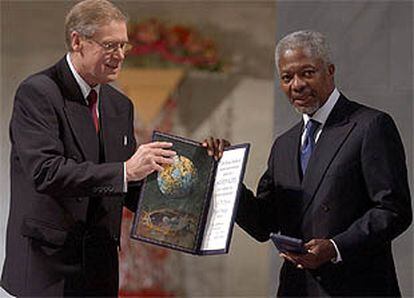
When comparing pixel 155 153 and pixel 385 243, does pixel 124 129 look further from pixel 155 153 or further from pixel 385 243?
pixel 385 243

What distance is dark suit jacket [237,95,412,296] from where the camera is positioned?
137 inches

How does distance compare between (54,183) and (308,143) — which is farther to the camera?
(308,143)

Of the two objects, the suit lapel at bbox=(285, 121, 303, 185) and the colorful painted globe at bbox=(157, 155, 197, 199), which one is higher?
the suit lapel at bbox=(285, 121, 303, 185)

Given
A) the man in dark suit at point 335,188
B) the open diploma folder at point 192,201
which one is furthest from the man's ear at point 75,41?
the man in dark suit at point 335,188

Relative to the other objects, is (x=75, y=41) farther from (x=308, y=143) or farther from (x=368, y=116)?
(x=368, y=116)

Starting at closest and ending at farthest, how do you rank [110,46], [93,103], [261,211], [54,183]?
[54,183], [110,46], [93,103], [261,211]

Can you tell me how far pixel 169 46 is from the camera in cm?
714

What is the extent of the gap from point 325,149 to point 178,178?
0.50m

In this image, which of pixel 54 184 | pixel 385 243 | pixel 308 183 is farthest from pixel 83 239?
pixel 385 243

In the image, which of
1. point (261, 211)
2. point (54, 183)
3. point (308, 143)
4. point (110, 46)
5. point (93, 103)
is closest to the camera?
point (54, 183)

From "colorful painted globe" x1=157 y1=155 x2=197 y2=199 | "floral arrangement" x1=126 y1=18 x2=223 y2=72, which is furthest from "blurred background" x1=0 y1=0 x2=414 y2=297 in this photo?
"colorful painted globe" x1=157 y1=155 x2=197 y2=199

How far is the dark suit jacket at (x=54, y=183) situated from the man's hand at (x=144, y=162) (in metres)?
Answer: 0.04

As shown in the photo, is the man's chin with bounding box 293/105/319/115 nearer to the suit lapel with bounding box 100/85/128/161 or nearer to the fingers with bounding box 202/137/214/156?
the fingers with bounding box 202/137/214/156

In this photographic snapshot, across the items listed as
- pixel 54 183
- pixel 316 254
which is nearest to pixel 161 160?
pixel 54 183
